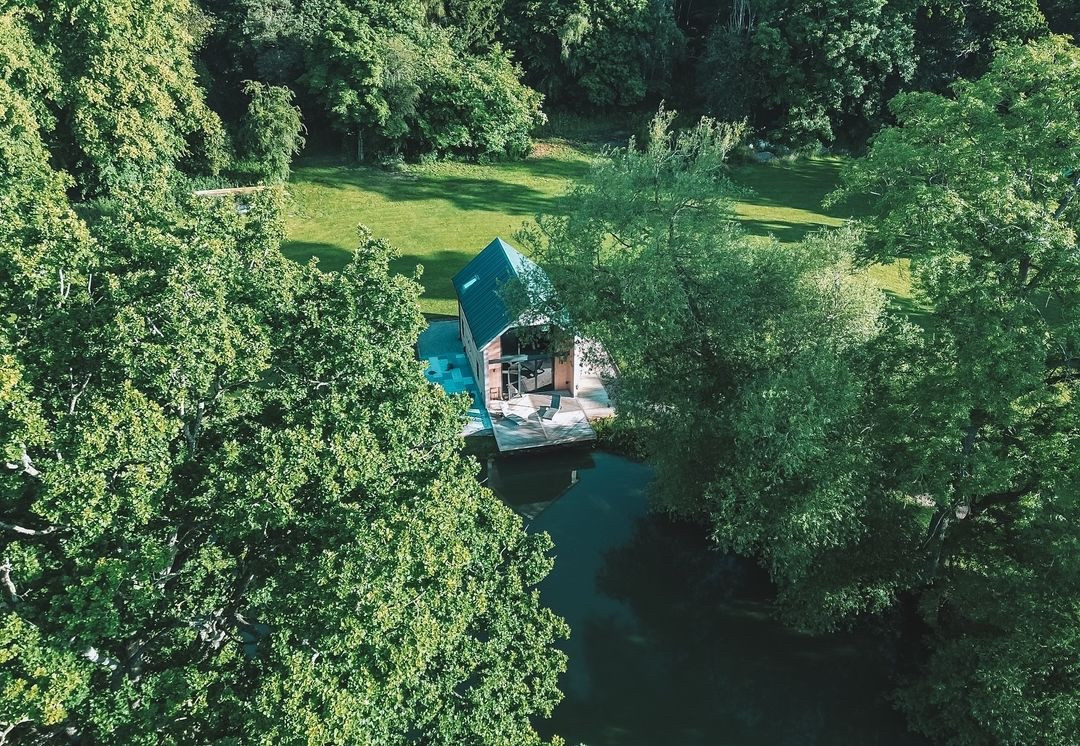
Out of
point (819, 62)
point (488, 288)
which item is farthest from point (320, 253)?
point (819, 62)

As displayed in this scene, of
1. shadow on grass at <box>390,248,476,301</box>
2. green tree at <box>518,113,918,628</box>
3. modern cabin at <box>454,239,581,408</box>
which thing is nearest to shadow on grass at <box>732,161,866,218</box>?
shadow on grass at <box>390,248,476,301</box>

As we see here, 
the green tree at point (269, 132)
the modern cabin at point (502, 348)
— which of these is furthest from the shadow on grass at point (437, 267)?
the green tree at point (269, 132)

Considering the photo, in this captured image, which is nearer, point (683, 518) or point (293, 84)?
point (683, 518)

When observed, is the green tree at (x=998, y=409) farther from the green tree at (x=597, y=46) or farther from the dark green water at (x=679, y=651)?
the green tree at (x=597, y=46)

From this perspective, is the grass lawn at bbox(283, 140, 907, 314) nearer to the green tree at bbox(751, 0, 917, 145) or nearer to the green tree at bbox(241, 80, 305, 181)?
the green tree at bbox(241, 80, 305, 181)

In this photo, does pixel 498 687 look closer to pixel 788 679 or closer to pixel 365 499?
pixel 365 499

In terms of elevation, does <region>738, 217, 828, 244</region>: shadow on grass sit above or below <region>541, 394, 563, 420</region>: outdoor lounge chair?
above

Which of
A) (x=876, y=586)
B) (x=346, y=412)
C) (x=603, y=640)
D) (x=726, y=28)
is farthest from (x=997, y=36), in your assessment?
(x=346, y=412)
